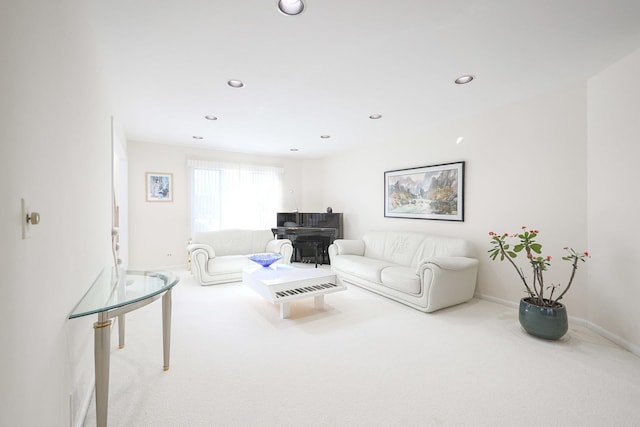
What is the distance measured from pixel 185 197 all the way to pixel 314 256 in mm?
2917

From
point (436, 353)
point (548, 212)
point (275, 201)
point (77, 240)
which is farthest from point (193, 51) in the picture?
point (275, 201)

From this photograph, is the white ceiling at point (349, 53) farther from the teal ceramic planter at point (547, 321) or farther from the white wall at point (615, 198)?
the teal ceramic planter at point (547, 321)

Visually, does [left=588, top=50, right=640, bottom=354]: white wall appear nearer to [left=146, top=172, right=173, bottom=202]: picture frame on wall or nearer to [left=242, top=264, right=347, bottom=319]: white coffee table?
[left=242, top=264, right=347, bottom=319]: white coffee table

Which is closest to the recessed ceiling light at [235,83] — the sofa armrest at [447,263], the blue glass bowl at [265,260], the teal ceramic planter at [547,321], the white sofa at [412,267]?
the blue glass bowl at [265,260]

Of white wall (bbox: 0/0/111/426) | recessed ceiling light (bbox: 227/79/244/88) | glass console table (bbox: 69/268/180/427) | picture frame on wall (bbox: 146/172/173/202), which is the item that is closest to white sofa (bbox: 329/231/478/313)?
glass console table (bbox: 69/268/180/427)

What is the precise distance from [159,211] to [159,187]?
46cm

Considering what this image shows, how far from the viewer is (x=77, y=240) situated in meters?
1.65

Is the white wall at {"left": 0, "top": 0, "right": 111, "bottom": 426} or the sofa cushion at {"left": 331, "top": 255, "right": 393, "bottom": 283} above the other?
the white wall at {"left": 0, "top": 0, "right": 111, "bottom": 426}

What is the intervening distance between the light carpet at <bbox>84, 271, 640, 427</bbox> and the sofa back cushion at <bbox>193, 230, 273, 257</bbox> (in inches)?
73.1

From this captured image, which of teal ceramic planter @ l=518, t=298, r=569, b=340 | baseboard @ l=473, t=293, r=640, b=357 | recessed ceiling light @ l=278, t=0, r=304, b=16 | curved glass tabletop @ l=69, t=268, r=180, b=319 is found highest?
recessed ceiling light @ l=278, t=0, r=304, b=16

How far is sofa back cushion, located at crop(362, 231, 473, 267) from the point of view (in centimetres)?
380

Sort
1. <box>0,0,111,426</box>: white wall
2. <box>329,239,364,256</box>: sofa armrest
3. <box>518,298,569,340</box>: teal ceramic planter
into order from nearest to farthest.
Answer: <box>0,0,111,426</box>: white wall
<box>518,298,569,340</box>: teal ceramic planter
<box>329,239,364,256</box>: sofa armrest

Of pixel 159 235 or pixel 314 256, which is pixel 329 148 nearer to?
pixel 314 256

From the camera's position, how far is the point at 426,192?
447 centimetres
